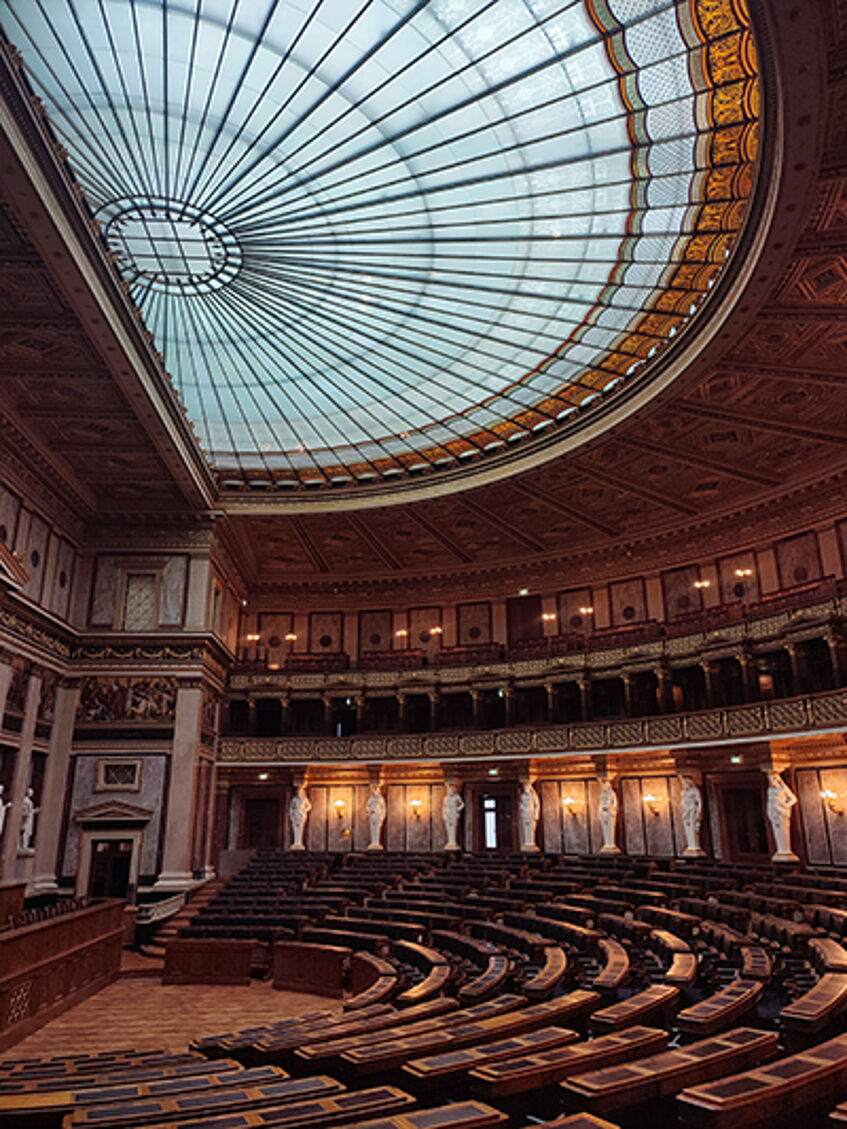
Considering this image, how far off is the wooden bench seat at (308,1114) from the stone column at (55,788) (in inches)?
882

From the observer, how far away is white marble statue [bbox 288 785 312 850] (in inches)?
1153

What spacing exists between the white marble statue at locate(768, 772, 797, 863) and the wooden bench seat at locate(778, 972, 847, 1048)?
18.0 m

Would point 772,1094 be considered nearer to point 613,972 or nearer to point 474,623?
point 613,972

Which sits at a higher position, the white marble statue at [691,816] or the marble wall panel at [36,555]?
the marble wall panel at [36,555]

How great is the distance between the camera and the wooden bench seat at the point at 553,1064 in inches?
170

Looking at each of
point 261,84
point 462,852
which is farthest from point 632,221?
point 462,852

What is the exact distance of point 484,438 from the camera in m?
26.1

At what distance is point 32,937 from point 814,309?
65.1 ft

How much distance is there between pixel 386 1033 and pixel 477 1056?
177 cm

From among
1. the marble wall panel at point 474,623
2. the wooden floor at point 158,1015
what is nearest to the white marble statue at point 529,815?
the marble wall panel at point 474,623

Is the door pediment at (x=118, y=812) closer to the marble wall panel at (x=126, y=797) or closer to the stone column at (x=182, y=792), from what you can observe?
the marble wall panel at (x=126, y=797)

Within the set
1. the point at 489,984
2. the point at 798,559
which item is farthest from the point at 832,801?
the point at 489,984

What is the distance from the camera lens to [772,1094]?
3.71 metres

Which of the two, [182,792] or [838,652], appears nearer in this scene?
[838,652]
